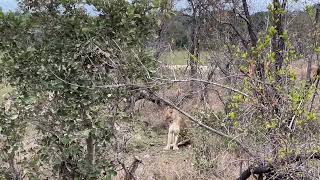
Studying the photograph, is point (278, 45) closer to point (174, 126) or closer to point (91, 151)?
point (91, 151)

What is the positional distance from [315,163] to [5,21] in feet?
9.71

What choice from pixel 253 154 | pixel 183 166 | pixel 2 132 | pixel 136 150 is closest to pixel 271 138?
pixel 253 154

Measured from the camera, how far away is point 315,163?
432cm

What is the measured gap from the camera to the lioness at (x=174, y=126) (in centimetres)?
1067

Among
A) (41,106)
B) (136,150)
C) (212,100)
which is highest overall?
(41,106)

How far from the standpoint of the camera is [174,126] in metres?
10.8

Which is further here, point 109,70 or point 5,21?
point 109,70

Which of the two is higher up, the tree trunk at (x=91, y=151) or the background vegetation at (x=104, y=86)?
the background vegetation at (x=104, y=86)

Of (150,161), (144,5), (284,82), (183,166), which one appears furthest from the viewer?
(150,161)

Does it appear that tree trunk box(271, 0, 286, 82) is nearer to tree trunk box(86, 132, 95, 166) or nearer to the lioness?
tree trunk box(86, 132, 95, 166)

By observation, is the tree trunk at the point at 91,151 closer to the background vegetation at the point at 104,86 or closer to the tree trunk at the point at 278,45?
the background vegetation at the point at 104,86

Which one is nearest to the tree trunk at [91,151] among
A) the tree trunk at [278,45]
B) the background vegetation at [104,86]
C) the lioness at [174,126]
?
the background vegetation at [104,86]

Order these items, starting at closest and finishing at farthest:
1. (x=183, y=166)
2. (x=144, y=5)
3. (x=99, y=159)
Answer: (x=144, y=5)
(x=99, y=159)
(x=183, y=166)

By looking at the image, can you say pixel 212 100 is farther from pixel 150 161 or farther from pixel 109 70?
pixel 109 70
